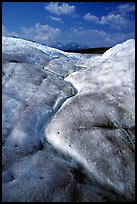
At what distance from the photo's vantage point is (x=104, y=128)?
427cm

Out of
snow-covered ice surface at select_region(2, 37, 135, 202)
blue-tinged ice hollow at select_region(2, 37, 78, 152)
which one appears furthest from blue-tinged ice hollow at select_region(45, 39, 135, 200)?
blue-tinged ice hollow at select_region(2, 37, 78, 152)

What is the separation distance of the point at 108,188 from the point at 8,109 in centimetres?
227

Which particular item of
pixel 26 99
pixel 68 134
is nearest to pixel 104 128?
pixel 68 134

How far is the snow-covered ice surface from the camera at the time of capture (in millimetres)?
3490

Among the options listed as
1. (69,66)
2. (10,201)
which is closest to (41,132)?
(10,201)

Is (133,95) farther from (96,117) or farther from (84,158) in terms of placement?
(84,158)

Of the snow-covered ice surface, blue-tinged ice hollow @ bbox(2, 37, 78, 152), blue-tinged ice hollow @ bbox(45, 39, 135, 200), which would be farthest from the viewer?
blue-tinged ice hollow @ bbox(2, 37, 78, 152)

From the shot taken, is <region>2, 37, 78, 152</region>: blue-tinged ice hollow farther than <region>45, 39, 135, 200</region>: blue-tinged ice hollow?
Yes

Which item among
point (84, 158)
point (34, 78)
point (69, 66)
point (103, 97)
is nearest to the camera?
point (84, 158)

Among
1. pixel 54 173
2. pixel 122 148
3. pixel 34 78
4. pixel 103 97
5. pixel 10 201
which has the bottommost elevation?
pixel 10 201

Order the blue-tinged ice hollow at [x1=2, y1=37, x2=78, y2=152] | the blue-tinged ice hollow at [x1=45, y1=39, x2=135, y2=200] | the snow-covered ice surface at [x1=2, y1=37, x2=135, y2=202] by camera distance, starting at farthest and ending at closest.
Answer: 1. the blue-tinged ice hollow at [x1=2, y1=37, x2=78, y2=152]
2. the blue-tinged ice hollow at [x1=45, y1=39, x2=135, y2=200]
3. the snow-covered ice surface at [x1=2, y1=37, x2=135, y2=202]

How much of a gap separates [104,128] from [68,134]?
26.2 inches

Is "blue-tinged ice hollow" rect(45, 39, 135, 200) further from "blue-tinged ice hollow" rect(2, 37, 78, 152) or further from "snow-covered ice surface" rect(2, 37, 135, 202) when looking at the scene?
"blue-tinged ice hollow" rect(2, 37, 78, 152)

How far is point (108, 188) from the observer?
3645 millimetres
